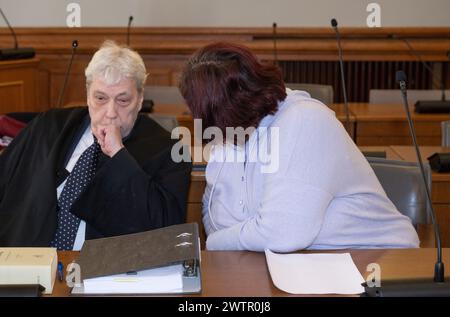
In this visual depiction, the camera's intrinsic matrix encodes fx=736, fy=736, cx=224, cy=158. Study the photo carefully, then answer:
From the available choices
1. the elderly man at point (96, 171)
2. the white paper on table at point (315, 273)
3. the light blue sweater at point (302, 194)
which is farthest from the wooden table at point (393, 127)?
the white paper on table at point (315, 273)

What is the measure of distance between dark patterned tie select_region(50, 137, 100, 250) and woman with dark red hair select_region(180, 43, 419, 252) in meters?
0.59

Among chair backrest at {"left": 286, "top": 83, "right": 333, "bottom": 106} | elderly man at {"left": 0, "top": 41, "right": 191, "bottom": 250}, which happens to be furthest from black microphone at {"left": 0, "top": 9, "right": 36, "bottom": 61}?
elderly man at {"left": 0, "top": 41, "right": 191, "bottom": 250}

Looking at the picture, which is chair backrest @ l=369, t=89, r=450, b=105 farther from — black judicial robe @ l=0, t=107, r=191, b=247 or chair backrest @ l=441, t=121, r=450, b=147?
black judicial robe @ l=0, t=107, r=191, b=247

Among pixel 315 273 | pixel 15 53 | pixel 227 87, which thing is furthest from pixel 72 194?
pixel 15 53

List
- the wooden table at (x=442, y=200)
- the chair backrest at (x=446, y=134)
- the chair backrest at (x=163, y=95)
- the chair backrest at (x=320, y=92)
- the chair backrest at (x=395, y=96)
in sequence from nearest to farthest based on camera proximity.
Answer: the wooden table at (x=442, y=200), the chair backrest at (x=446, y=134), the chair backrest at (x=320, y=92), the chair backrest at (x=163, y=95), the chair backrest at (x=395, y=96)

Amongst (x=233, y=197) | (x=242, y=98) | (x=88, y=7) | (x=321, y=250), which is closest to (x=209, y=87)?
(x=242, y=98)

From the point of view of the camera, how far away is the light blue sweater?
6.75 ft

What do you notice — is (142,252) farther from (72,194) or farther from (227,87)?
(72,194)

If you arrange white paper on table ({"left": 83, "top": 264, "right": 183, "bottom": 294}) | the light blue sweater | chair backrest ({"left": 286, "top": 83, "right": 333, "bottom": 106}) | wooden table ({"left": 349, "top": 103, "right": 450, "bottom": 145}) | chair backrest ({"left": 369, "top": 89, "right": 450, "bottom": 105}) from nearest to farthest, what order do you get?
white paper on table ({"left": 83, "top": 264, "right": 183, "bottom": 294}), the light blue sweater, chair backrest ({"left": 286, "top": 83, "right": 333, "bottom": 106}), wooden table ({"left": 349, "top": 103, "right": 450, "bottom": 145}), chair backrest ({"left": 369, "top": 89, "right": 450, "bottom": 105})

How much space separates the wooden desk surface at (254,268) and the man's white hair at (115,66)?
888 mm

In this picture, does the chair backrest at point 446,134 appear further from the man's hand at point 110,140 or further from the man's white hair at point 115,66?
the man's hand at point 110,140

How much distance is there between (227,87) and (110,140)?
0.64 meters

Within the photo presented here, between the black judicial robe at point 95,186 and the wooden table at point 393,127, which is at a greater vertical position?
the wooden table at point 393,127

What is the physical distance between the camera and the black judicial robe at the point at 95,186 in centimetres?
254
